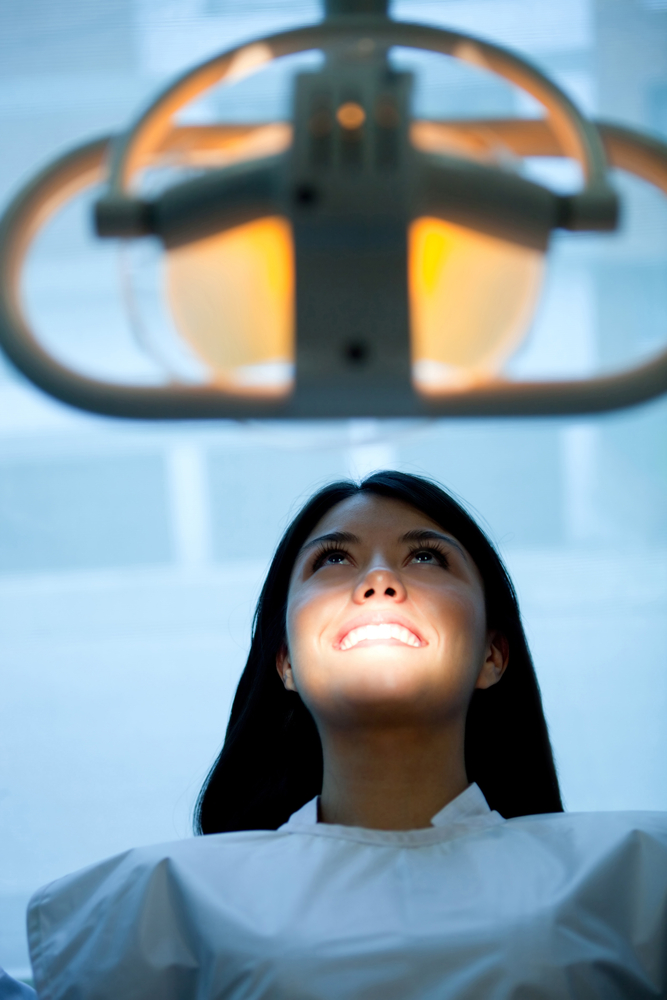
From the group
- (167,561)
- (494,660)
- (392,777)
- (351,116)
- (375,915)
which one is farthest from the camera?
(167,561)

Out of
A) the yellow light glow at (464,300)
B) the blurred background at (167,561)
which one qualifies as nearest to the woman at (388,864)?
the blurred background at (167,561)

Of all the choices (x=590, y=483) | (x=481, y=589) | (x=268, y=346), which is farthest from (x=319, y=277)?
(x=590, y=483)

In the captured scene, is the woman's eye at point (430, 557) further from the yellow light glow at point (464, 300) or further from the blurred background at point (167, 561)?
Result: the yellow light glow at point (464, 300)

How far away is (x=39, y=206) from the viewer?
583mm

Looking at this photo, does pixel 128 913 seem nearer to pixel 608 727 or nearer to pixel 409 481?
pixel 409 481

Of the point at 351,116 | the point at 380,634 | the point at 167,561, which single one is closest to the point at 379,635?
the point at 380,634

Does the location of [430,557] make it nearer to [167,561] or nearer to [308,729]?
[308,729]

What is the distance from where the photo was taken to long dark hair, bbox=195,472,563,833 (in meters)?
1.29

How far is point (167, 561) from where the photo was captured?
1436 mm

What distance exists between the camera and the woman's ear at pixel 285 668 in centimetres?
125

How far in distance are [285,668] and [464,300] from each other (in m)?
0.81

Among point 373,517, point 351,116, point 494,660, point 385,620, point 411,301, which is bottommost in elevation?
point 494,660

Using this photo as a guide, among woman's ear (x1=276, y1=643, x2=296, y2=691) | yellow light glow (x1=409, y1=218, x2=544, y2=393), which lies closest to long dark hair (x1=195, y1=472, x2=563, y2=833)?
woman's ear (x1=276, y1=643, x2=296, y2=691)

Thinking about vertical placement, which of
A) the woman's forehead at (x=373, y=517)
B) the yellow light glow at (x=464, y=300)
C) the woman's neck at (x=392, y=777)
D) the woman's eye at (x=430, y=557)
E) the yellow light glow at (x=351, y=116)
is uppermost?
the yellow light glow at (x=351, y=116)
